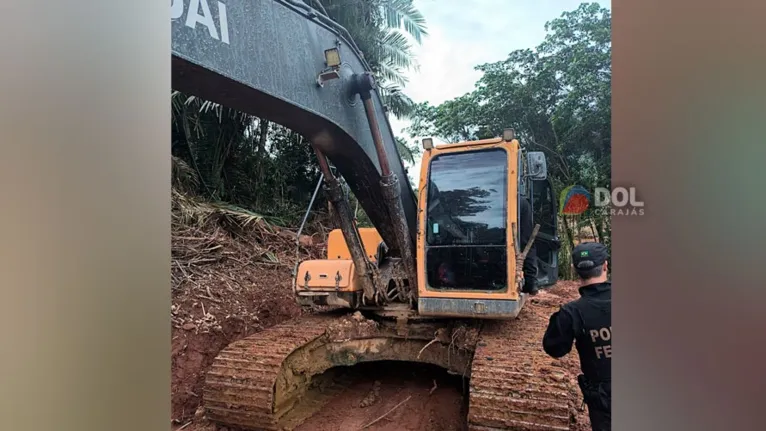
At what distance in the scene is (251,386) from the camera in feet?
7.88

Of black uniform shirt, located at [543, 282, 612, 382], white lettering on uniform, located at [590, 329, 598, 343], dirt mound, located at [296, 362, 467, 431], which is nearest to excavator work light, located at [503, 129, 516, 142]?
black uniform shirt, located at [543, 282, 612, 382]

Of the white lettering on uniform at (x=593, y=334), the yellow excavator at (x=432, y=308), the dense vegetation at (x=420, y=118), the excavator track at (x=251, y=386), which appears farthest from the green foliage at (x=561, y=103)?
the excavator track at (x=251, y=386)

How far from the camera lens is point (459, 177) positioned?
9.03 ft

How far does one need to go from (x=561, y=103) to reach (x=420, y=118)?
17.7ft

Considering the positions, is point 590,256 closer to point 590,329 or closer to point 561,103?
point 590,329

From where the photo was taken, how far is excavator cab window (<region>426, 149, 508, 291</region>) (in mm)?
2641

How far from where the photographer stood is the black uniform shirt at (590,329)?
5.70 ft
